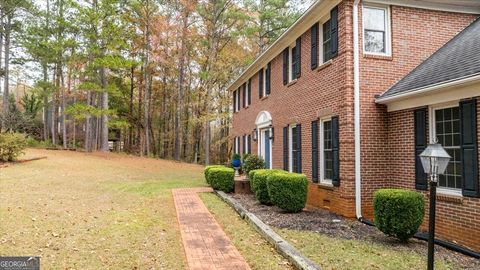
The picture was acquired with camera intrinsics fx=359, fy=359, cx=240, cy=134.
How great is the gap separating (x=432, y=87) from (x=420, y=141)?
4.07 feet

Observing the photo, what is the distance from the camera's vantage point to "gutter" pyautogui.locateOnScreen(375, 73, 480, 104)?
603cm

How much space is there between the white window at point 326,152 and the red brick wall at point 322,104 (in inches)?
10.7

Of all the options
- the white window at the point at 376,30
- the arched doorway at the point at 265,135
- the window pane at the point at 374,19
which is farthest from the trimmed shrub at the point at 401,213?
the arched doorway at the point at 265,135

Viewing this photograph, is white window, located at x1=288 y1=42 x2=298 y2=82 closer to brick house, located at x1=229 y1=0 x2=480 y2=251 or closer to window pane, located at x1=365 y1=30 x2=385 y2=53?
brick house, located at x1=229 y1=0 x2=480 y2=251

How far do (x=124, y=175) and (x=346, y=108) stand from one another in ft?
37.4

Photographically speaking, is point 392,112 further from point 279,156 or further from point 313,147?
point 279,156

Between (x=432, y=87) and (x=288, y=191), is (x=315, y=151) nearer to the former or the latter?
(x=288, y=191)

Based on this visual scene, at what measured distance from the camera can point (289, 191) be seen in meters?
8.31

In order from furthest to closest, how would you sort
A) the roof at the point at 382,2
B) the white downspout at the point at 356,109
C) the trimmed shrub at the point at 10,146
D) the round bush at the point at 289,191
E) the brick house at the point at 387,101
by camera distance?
the trimmed shrub at the point at 10,146, the roof at the point at 382,2, the round bush at the point at 289,191, the white downspout at the point at 356,109, the brick house at the point at 387,101

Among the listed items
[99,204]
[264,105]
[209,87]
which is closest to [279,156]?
[264,105]

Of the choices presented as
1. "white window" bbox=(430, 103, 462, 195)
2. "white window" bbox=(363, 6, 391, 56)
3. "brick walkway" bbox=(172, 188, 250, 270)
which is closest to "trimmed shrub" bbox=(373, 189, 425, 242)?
"white window" bbox=(430, 103, 462, 195)

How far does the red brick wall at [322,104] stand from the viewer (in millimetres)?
8242

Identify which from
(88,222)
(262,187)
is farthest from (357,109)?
(88,222)

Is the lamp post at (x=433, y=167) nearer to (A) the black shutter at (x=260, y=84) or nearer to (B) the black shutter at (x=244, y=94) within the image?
(A) the black shutter at (x=260, y=84)
